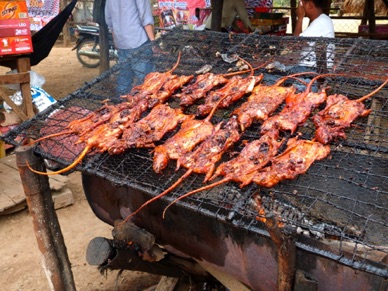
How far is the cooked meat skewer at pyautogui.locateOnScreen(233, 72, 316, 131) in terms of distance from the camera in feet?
9.26

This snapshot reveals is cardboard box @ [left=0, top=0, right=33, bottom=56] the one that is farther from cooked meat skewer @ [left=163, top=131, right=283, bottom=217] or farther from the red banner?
cooked meat skewer @ [left=163, top=131, right=283, bottom=217]

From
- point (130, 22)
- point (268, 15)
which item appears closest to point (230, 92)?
point (130, 22)

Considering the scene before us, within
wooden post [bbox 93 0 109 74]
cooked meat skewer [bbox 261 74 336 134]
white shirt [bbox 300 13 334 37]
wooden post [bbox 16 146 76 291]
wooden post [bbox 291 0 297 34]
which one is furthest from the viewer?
wooden post [bbox 291 0 297 34]

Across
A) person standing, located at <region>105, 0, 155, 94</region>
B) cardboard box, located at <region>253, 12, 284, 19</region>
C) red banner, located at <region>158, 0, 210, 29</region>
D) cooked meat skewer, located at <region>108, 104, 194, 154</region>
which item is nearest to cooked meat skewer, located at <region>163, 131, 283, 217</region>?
cooked meat skewer, located at <region>108, 104, 194, 154</region>

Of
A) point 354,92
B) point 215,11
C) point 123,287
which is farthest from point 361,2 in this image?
point 123,287

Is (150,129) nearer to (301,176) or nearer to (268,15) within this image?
(301,176)

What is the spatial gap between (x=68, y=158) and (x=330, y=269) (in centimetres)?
182

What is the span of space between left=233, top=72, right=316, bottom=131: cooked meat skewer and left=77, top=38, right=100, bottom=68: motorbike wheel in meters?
11.1

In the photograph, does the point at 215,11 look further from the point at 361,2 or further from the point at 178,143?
the point at 361,2

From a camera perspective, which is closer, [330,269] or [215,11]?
[330,269]

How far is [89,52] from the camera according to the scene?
13414 millimetres

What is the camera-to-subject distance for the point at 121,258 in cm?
279

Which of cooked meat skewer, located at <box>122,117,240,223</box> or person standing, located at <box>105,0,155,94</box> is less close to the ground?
person standing, located at <box>105,0,155,94</box>

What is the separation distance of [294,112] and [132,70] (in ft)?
6.24
